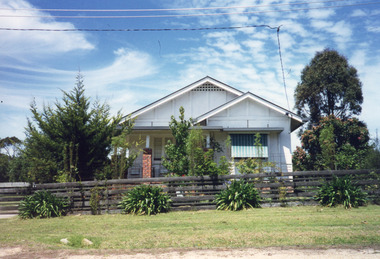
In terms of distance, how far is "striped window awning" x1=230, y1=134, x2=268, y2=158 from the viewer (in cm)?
1730

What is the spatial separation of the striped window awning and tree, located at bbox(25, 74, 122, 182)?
22.6 feet

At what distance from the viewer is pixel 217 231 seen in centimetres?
716

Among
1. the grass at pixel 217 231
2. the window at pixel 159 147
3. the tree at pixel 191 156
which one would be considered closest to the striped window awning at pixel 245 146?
the tree at pixel 191 156

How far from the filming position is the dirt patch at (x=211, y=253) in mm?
5211

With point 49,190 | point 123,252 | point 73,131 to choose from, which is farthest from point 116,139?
point 123,252

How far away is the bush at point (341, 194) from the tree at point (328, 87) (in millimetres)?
17774

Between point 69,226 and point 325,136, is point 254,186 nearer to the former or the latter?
point 325,136

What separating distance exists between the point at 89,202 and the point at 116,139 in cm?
300

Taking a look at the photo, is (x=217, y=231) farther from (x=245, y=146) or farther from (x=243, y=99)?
(x=243, y=99)

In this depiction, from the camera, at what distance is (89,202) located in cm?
1146

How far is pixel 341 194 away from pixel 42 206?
1065 centimetres

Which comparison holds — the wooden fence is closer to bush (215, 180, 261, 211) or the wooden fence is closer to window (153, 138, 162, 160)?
bush (215, 180, 261, 211)

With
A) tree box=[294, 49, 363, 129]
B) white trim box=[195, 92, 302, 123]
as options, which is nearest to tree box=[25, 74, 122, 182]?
white trim box=[195, 92, 302, 123]

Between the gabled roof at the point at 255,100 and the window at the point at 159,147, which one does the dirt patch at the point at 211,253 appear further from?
the window at the point at 159,147
